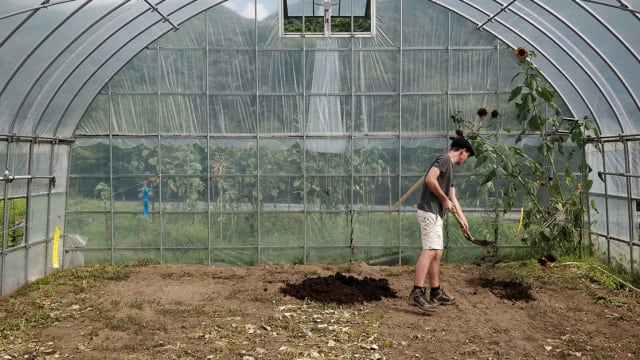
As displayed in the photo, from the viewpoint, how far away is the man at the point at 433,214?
623cm

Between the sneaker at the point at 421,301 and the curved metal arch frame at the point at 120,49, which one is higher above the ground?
the curved metal arch frame at the point at 120,49

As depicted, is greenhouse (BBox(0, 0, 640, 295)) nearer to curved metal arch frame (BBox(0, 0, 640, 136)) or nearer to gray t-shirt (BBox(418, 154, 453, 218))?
curved metal arch frame (BBox(0, 0, 640, 136))

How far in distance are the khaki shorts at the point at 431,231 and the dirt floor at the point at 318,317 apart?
83 centimetres

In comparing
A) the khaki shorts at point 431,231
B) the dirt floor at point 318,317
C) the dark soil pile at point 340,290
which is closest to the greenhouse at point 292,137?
the dirt floor at point 318,317

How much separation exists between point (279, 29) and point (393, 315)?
5743mm

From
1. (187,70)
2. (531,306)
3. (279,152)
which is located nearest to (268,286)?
(279,152)

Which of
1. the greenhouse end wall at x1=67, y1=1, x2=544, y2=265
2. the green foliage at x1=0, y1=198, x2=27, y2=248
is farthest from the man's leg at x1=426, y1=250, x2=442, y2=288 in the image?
the green foliage at x1=0, y1=198, x2=27, y2=248

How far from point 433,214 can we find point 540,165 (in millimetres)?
3642

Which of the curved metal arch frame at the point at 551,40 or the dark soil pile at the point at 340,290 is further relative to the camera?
the curved metal arch frame at the point at 551,40

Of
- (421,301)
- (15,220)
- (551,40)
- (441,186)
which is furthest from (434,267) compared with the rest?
(15,220)

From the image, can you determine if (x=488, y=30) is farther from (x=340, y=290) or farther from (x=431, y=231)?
(x=340, y=290)

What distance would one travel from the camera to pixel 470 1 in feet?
31.0

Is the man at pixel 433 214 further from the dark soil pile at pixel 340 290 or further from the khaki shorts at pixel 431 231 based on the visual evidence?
the dark soil pile at pixel 340 290

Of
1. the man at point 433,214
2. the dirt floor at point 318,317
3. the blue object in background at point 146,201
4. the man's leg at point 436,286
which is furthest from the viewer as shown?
the blue object in background at point 146,201
